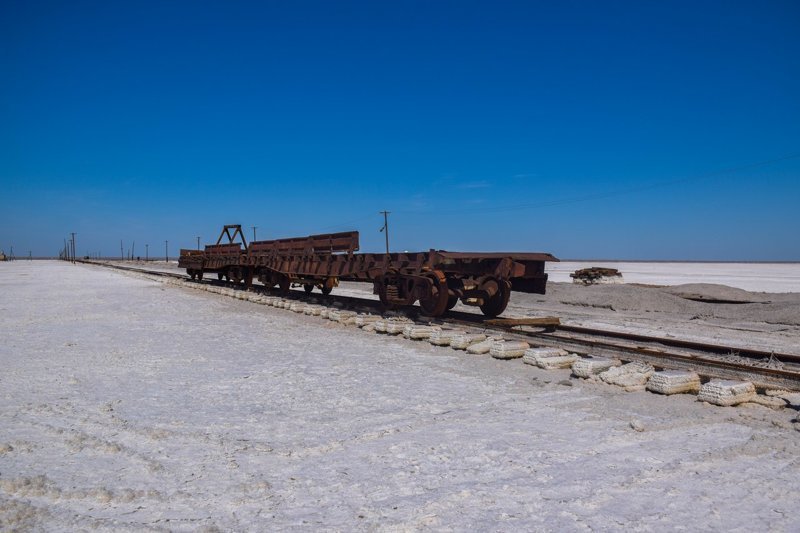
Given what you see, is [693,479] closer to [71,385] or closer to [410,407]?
[410,407]

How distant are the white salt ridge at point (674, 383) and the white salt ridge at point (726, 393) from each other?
0.82 feet

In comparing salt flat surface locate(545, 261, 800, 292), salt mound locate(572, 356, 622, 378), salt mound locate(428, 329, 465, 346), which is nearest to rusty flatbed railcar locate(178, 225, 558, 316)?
salt mound locate(428, 329, 465, 346)

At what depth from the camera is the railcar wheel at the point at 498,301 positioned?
37.0 ft

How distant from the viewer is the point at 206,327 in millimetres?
10852

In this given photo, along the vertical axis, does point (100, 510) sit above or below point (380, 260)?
below

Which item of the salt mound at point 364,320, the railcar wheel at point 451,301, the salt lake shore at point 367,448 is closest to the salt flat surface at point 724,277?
the railcar wheel at point 451,301

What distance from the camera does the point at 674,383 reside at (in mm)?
5359

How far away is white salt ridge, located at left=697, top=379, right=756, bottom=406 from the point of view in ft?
16.2

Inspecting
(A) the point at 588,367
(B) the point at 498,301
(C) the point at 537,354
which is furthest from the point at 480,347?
(B) the point at 498,301

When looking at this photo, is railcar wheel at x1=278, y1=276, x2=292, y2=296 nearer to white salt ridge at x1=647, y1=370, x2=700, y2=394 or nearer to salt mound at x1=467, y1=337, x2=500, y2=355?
salt mound at x1=467, y1=337, x2=500, y2=355

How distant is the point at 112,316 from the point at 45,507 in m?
10.9

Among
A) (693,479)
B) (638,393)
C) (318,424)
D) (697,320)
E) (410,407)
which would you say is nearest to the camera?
(693,479)

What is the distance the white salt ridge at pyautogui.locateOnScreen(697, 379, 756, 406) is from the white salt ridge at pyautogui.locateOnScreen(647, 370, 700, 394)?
0.25 metres

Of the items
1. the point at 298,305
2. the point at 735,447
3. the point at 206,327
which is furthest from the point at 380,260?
the point at 735,447
